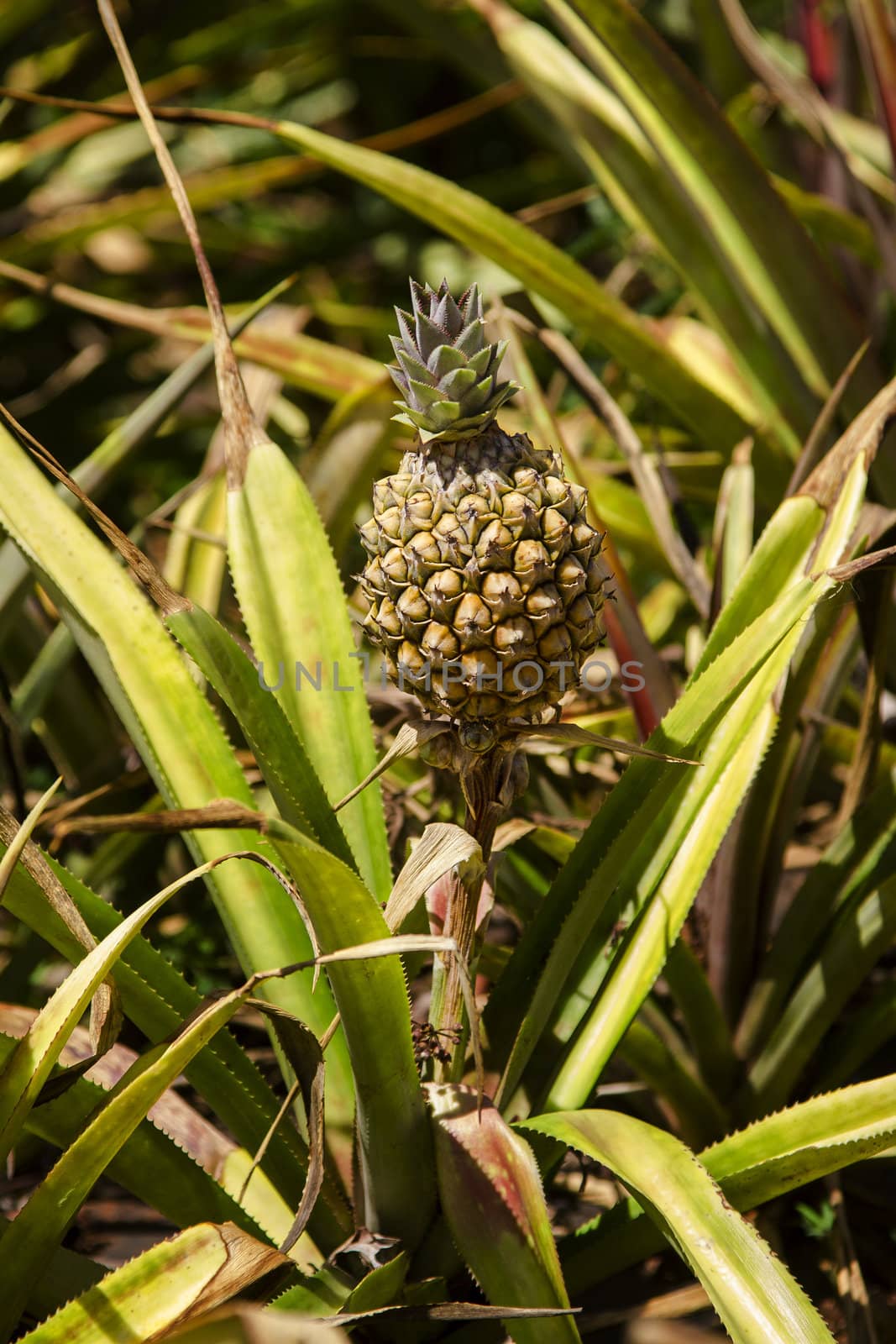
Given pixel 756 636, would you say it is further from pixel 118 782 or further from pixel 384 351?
pixel 384 351

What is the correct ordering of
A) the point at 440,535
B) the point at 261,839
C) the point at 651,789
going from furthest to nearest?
the point at 261,839 → the point at 651,789 → the point at 440,535

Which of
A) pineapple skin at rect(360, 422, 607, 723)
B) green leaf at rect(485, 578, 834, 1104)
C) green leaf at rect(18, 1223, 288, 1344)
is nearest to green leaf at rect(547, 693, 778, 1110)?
green leaf at rect(485, 578, 834, 1104)

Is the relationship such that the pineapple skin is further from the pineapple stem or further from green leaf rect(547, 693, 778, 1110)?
green leaf rect(547, 693, 778, 1110)

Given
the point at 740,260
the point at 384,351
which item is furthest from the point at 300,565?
the point at 384,351

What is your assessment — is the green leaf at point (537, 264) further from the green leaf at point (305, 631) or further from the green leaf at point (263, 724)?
the green leaf at point (263, 724)

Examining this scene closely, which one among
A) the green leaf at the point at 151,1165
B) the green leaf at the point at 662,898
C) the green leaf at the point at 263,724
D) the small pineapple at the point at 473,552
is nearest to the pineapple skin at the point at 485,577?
the small pineapple at the point at 473,552

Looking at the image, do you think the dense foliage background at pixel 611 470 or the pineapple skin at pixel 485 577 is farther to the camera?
the dense foliage background at pixel 611 470
